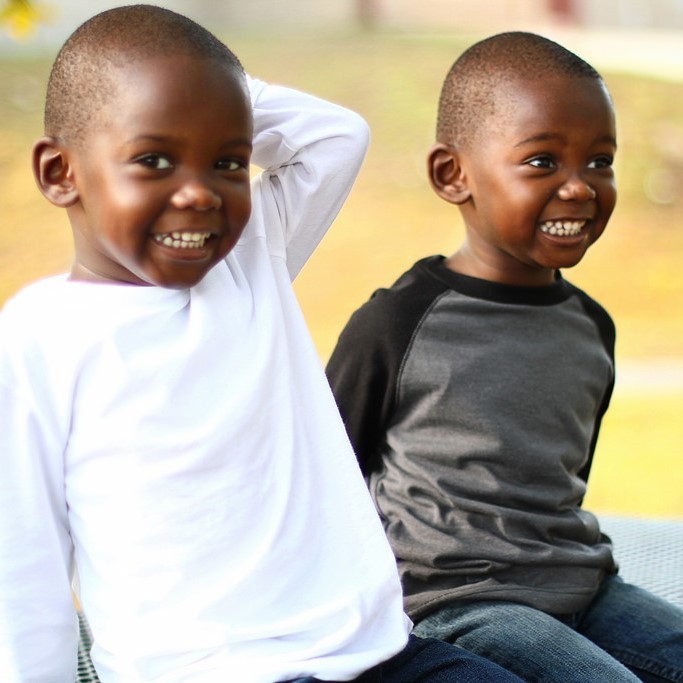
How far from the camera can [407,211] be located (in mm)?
9500

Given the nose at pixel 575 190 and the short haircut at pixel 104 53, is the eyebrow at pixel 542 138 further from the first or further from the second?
the short haircut at pixel 104 53

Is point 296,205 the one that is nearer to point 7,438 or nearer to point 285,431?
point 285,431

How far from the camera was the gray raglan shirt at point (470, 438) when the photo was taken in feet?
6.78

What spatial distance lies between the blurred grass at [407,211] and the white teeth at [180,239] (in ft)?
16.4

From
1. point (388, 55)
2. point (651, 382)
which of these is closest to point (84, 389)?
point (651, 382)

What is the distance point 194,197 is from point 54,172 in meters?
0.23

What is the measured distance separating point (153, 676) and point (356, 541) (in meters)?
0.34

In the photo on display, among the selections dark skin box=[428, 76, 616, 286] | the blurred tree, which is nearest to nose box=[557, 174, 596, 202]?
dark skin box=[428, 76, 616, 286]

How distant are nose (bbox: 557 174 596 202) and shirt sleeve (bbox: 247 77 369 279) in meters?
0.39

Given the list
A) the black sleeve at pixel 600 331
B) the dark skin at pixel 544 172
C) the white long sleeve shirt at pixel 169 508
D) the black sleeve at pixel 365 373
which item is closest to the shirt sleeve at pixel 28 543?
the white long sleeve shirt at pixel 169 508

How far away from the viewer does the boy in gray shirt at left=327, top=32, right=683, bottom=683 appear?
207cm

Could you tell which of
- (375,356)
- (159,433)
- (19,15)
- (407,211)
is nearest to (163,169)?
(159,433)

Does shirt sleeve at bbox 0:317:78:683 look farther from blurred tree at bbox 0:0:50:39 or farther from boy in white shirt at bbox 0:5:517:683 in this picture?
blurred tree at bbox 0:0:50:39

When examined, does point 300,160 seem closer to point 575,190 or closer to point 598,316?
point 575,190
